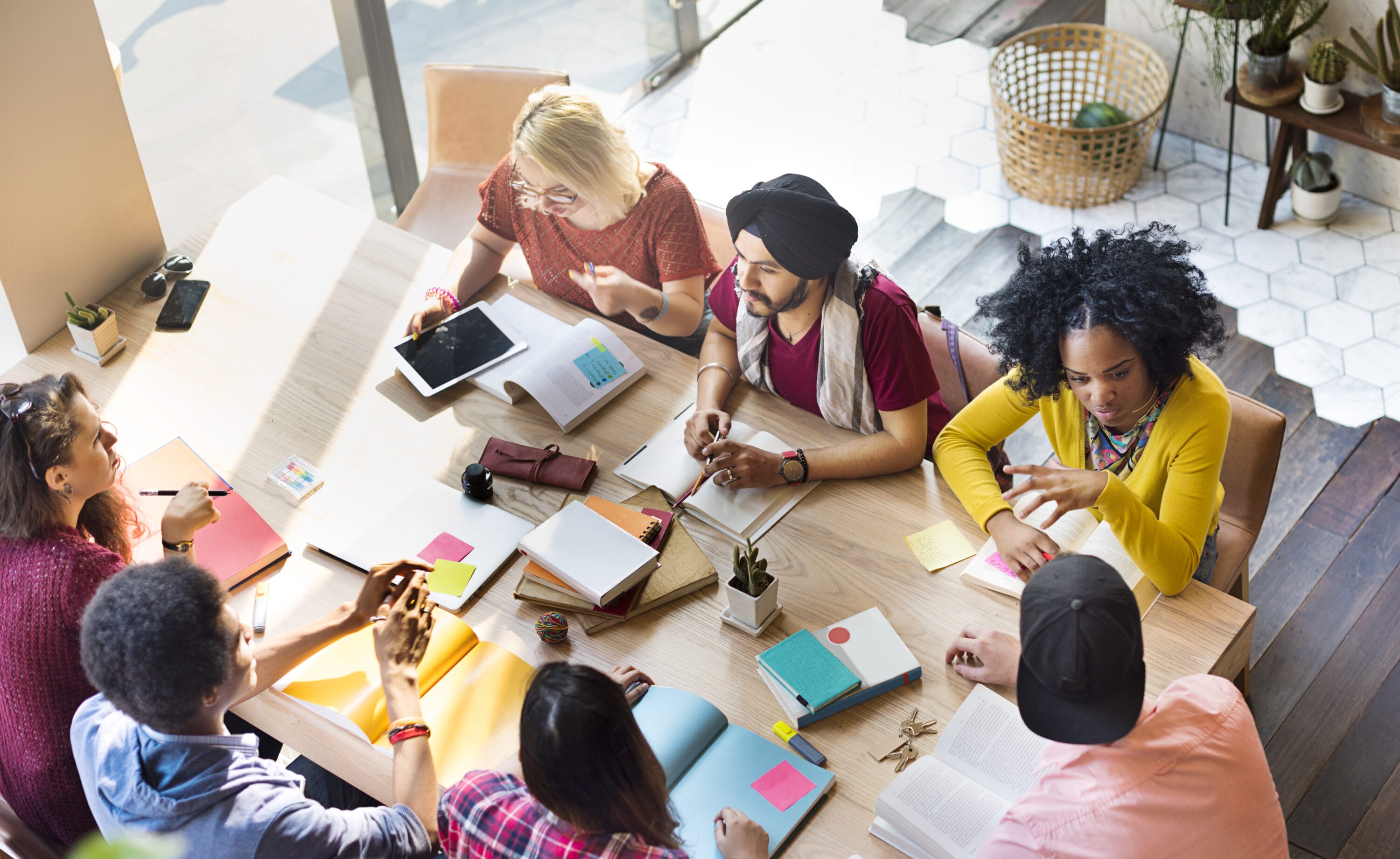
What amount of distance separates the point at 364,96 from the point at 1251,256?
10.8 ft

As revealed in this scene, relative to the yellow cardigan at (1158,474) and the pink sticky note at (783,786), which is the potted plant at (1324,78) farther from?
the pink sticky note at (783,786)

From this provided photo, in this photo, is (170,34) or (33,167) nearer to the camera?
(33,167)

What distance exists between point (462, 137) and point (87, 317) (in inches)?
51.3

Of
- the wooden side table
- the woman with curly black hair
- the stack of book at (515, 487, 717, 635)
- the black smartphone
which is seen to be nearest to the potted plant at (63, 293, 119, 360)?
the black smartphone

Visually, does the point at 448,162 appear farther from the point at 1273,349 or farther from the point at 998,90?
the point at 1273,349

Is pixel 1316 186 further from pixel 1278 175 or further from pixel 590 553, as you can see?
pixel 590 553

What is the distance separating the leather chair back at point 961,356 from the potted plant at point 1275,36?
2.13m

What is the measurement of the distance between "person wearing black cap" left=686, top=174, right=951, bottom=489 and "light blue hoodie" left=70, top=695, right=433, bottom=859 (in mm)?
971

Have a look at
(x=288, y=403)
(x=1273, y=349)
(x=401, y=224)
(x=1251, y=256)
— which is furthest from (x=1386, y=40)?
(x=288, y=403)

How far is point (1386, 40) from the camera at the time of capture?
3.78m

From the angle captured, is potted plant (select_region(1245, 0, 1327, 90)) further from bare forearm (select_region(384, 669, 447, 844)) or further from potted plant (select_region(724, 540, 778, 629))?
bare forearm (select_region(384, 669, 447, 844))

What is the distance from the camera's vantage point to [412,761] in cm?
187

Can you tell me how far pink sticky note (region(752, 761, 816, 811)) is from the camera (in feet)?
5.83

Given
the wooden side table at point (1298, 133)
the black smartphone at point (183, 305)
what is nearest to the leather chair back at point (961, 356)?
the black smartphone at point (183, 305)
